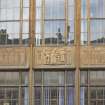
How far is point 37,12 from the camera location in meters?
26.1

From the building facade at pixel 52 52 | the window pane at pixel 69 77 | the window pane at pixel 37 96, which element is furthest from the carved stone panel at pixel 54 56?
the window pane at pixel 37 96

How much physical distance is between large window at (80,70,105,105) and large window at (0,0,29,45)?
3176mm

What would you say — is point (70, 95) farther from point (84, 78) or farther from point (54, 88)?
point (84, 78)

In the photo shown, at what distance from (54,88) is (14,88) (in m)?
1.68

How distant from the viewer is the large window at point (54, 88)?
25.5 meters

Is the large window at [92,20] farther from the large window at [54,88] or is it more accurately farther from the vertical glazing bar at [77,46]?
the large window at [54,88]

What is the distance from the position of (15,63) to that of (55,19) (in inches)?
99.8

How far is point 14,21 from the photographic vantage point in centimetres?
2619

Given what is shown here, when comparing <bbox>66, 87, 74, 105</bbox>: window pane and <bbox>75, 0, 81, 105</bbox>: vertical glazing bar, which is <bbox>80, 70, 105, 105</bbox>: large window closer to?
<bbox>75, 0, 81, 105</bbox>: vertical glazing bar

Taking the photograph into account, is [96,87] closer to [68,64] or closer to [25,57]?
[68,64]

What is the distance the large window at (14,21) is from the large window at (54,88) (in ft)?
6.21

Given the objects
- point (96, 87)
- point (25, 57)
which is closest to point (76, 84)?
point (96, 87)

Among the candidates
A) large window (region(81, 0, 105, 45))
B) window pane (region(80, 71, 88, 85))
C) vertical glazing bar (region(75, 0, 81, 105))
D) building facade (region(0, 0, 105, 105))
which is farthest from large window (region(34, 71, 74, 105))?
large window (region(81, 0, 105, 45))

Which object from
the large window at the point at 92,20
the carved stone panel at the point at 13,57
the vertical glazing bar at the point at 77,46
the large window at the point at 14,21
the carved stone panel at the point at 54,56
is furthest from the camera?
the large window at the point at 14,21
